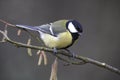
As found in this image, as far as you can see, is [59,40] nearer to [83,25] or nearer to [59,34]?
[59,34]

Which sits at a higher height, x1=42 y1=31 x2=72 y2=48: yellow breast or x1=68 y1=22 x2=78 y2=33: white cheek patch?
x1=68 y1=22 x2=78 y2=33: white cheek patch

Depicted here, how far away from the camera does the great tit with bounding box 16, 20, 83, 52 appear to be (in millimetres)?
2057

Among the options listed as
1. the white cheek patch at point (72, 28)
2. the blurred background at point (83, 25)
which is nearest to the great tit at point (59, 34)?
the white cheek patch at point (72, 28)

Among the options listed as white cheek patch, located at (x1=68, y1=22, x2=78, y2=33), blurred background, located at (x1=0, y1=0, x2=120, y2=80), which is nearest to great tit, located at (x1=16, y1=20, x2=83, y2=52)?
white cheek patch, located at (x1=68, y1=22, x2=78, y2=33)

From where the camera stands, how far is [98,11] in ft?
12.4

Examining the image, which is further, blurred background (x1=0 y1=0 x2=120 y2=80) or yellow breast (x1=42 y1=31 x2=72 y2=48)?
blurred background (x1=0 y1=0 x2=120 y2=80)

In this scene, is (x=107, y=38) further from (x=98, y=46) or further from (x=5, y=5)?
(x=5, y=5)

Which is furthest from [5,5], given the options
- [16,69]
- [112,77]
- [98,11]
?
[112,77]

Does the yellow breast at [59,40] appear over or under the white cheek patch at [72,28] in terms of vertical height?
under

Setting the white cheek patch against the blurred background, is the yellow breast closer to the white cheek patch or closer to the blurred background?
the white cheek patch

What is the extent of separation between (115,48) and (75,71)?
1.37 ft

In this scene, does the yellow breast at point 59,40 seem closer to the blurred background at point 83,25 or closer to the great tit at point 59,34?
the great tit at point 59,34

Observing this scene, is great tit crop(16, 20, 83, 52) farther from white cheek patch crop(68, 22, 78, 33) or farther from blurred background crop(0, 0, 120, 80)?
blurred background crop(0, 0, 120, 80)

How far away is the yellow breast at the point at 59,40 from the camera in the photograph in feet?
6.81
